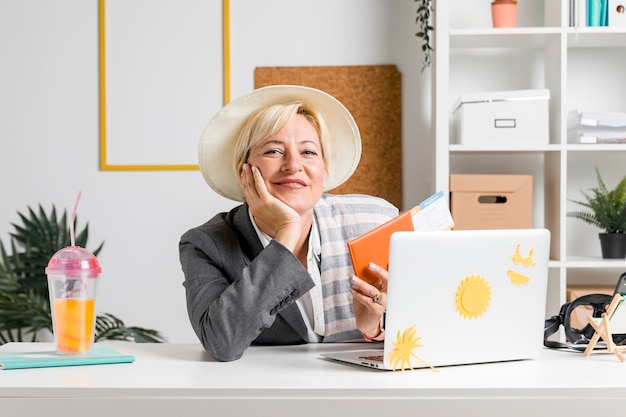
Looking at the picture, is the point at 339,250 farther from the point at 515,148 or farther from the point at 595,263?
the point at 595,263

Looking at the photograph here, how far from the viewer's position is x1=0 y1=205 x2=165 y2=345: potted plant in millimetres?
3398

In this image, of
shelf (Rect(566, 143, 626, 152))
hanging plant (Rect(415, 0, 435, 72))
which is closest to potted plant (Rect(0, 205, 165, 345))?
hanging plant (Rect(415, 0, 435, 72))

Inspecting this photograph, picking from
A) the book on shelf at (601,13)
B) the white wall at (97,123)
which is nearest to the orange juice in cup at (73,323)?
the white wall at (97,123)

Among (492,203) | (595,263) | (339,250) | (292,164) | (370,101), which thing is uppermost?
(370,101)

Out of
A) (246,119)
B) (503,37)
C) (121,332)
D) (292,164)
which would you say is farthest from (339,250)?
(503,37)

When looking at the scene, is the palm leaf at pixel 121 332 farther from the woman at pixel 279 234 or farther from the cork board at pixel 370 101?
the woman at pixel 279 234

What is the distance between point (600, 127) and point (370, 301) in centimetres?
195

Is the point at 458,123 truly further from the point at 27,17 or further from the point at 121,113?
the point at 27,17

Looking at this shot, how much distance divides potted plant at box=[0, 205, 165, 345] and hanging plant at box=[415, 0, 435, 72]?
5.24 ft

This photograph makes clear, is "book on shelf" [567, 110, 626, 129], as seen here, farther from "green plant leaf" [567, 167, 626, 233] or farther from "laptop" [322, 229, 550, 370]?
"laptop" [322, 229, 550, 370]

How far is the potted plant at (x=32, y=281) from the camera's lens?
340 cm

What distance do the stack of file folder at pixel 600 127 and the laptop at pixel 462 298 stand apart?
1.84 m

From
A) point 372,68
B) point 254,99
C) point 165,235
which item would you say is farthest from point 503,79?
point 254,99

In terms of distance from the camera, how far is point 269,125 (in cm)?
194
